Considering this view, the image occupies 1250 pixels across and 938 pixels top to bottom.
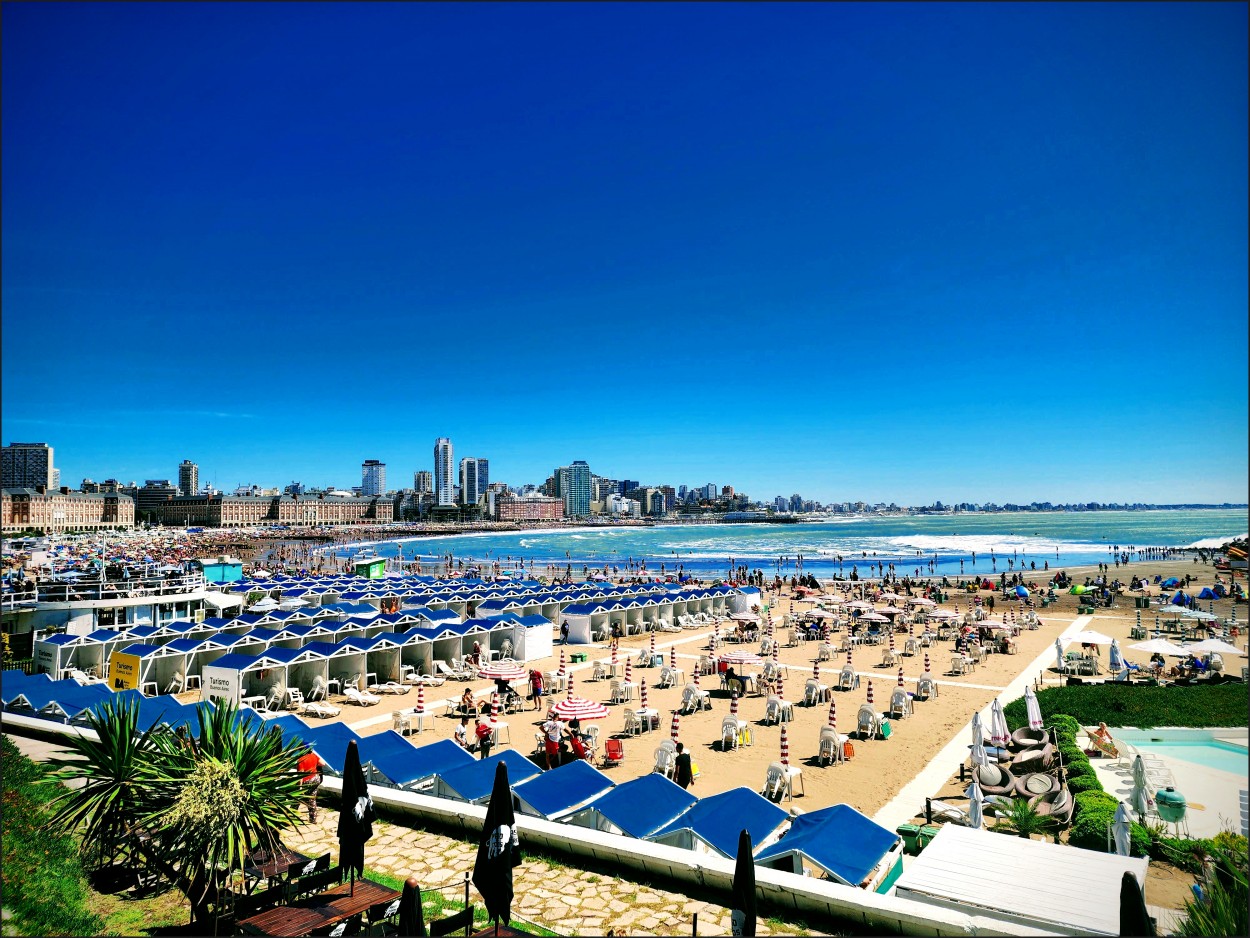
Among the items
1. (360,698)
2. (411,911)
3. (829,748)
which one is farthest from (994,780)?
(360,698)

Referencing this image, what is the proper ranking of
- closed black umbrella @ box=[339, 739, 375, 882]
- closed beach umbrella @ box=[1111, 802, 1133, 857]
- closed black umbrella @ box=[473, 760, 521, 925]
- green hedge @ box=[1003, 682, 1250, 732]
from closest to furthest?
closed black umbrella @ box=[473, 760, 521, 925]
closed black umbrella @ box=[339, 739, 375, 882]
closed beach umbrella @ box=[1111, 802, 1133, 857]
green hedge @ box=[1003, 682, 1250, 732]

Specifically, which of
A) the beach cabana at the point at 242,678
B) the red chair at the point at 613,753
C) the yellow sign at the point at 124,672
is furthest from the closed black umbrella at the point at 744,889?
the yellow sign at the point at 124,672

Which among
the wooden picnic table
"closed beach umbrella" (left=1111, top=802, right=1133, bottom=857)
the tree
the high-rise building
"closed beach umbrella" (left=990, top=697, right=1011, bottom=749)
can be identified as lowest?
"closed beach umbrella" (left=990, top=697, right=1011, bottom=749)

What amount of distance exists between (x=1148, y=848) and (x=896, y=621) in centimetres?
2389

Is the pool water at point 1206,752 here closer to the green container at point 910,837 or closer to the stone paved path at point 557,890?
the green container at point 910,837

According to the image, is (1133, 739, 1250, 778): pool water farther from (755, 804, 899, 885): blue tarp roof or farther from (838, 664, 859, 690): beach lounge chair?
(755, 804, 899, 885): blue tarp roof

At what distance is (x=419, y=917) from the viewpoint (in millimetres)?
5445

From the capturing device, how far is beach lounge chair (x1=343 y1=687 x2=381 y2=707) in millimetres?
17062

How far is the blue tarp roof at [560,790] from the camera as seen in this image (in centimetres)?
856

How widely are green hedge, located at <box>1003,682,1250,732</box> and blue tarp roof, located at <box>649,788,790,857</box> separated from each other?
8.41 m

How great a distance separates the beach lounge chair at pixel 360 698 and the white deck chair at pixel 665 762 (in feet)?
25.9

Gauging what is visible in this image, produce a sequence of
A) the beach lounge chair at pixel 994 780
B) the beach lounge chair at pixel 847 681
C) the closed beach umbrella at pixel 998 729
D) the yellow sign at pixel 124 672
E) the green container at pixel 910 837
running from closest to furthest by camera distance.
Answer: the green container at pixel 910 837 < the beach lounge chair at pixel 994 780 < the closed beach umbrella at pixel 998 729 < the yellow sign at pixel 124 672 < the beach lounge chair at pixel 847 681

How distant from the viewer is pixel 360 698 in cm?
1705

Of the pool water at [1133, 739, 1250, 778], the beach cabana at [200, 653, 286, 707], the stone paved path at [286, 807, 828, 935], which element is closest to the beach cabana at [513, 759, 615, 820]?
the stone paved path at [286, 807, 828, 935]
